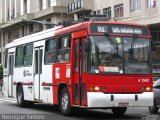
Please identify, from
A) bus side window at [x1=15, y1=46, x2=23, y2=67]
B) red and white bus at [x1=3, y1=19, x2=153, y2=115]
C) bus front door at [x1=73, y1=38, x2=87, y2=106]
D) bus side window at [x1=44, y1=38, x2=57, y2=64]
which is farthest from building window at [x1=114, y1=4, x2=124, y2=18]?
bus front door at [x1=73, y1=38, x2=87, y2=106]

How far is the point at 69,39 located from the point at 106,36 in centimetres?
191

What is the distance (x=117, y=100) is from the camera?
50.8 ft

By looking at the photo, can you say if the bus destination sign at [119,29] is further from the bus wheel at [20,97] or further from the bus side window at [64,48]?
the bus wheel at [20,97]

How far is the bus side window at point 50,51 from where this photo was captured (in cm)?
1852

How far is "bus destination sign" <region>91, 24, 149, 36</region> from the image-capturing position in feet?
52.3

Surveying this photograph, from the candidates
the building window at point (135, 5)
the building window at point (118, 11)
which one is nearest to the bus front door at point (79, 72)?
the building window at point (135, 5)

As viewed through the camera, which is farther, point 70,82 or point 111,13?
point 111,13

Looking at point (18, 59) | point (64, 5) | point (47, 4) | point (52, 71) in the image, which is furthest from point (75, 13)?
point (52, 71)

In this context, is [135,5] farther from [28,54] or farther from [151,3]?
[28,54]

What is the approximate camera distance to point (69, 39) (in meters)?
17.3

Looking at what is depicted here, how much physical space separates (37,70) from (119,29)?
5.53 m

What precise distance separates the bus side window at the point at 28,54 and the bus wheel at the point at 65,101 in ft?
14.4

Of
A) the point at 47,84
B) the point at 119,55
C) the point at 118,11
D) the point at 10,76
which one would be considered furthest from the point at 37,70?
the point at 118,11

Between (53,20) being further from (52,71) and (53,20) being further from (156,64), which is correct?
(52,71)
